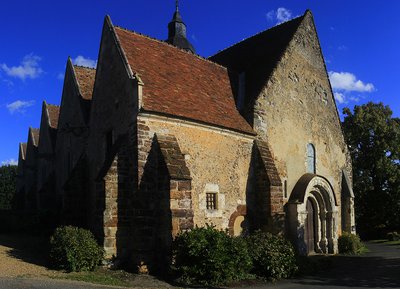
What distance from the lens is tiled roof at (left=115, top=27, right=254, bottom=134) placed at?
15.2 m

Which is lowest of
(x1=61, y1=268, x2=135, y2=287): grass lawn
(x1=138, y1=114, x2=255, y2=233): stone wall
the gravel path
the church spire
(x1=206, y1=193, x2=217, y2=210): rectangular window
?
(x1=61, y1=268, x2=135, y2=287): grass lawn

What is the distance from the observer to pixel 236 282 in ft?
41.0

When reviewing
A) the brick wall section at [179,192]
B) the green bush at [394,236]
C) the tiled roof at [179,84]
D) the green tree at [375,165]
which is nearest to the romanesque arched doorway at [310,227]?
the tiled roof at [179,84]

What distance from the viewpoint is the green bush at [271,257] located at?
13602mm

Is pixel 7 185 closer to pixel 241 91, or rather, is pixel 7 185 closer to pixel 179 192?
pixel 241 91

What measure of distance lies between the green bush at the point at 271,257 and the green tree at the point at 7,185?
1974 inches

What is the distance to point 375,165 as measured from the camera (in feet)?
120

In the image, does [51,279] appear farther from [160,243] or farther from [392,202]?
[392,202]

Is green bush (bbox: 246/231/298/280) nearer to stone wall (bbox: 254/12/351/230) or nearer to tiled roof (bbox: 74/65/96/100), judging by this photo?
stone wall (bbox: 254/12/351/230)

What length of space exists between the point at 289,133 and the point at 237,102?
10.0 ft

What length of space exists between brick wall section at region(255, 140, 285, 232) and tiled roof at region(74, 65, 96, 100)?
1009cm

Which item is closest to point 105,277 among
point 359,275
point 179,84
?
point 179,84

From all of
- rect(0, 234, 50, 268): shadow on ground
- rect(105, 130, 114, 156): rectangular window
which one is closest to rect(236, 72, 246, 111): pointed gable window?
rect(105, 130, 114, 156): rectangular window

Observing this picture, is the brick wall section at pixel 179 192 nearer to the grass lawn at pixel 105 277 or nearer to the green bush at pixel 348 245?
the grass lawn at pixel 105 277
